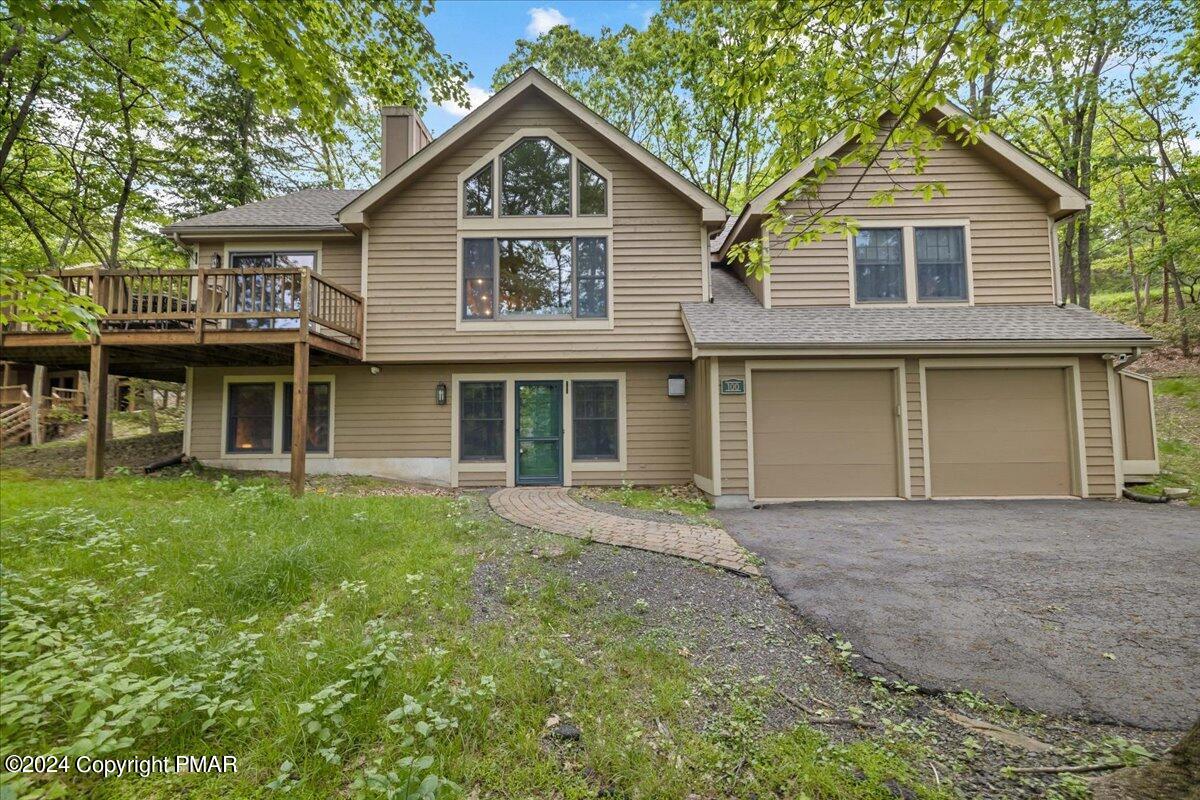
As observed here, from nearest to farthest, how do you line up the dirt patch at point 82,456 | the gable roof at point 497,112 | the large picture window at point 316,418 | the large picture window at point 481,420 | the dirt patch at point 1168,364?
1. the dirt patch at point 82,456
2. the gable roof at point 497,112
3. the large picture window at point 481,420
4. the large picture window at point 316,418
5. the dirt patch at point 1168,364

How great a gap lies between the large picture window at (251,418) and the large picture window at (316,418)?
0.27m

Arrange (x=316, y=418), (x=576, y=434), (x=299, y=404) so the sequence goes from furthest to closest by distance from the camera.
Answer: (x=316, y=418) → (x=576, y=434) → (x=299, y=404)

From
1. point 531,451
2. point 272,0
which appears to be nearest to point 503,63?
point 531,451

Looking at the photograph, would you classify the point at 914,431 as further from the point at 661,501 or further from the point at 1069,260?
the point at 1069,260

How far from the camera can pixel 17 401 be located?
44.5 ft

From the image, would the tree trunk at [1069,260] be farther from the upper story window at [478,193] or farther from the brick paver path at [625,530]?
the upper story window at [478,193]

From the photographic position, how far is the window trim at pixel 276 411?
29.6 feet

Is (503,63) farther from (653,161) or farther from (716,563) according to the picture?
(716,563)

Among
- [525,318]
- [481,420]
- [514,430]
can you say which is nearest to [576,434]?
[514,430]

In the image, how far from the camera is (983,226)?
27.3 feet

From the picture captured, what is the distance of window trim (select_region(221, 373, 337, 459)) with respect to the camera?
355 inches

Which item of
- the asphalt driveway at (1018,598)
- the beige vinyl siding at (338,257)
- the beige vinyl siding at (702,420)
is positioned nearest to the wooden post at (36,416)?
the beige vinyl siding at (338,257)

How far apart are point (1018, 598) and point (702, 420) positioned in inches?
185

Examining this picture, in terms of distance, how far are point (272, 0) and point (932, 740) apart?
5.73 m
